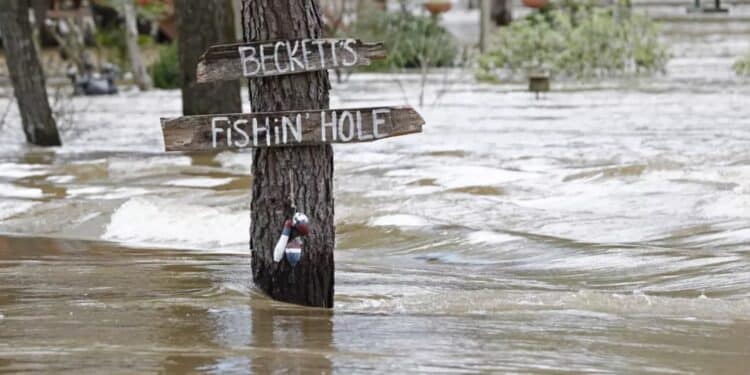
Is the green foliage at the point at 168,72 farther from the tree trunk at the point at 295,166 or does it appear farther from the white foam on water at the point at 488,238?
the tree trunk at the point at 295,166

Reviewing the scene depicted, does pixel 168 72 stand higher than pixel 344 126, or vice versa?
pixel 344 126

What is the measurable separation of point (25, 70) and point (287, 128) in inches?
444

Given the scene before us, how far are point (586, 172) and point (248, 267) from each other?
18.2ft

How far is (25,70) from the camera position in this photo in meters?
17.8

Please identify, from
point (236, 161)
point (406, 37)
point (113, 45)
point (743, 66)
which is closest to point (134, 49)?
point (406, 37)

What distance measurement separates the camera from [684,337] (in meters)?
6.98

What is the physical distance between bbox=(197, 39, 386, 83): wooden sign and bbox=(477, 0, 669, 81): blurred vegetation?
2083 centimetres

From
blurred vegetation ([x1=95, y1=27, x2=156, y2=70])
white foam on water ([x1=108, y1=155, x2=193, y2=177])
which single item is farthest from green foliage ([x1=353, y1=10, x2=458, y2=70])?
white foam on water ([x1=108, y1=155, x2=193, y2=177])

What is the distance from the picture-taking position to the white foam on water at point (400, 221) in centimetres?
1143

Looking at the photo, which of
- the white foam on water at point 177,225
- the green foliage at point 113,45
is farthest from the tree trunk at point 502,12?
the white foam on water at point 177,225

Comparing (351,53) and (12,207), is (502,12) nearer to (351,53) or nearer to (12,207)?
(12,207)

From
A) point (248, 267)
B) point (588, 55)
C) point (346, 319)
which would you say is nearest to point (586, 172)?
point (248, 267)

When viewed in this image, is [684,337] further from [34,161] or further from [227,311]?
[34,161]

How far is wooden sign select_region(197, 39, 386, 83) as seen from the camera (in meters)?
7.14
